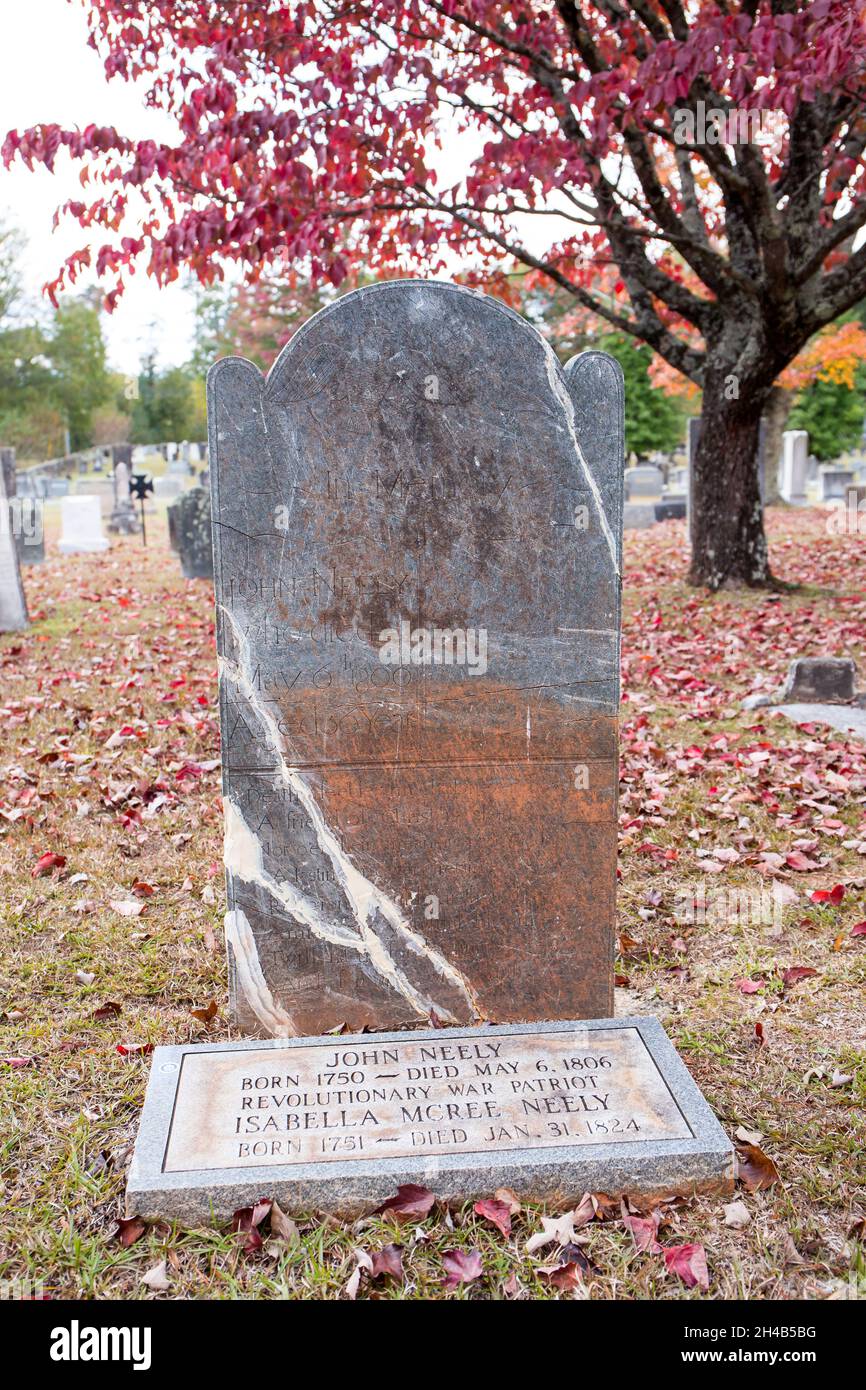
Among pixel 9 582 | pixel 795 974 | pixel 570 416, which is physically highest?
pixel 570 416

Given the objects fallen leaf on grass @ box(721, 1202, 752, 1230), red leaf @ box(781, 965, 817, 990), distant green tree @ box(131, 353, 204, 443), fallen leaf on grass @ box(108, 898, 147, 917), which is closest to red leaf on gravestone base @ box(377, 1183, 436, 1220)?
fallen leaf on grass @ box(721, 1202, 752, 1230)

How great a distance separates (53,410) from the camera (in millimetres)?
44438

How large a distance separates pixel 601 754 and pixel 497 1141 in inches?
44.9

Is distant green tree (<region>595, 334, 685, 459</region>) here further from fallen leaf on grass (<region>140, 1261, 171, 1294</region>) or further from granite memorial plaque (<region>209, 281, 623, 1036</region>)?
fallen leaf on grass (<region>140, 1261, 171, 1294</region>)

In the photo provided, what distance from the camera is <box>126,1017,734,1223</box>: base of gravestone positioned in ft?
8.38

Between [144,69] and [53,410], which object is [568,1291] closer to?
[144,69]

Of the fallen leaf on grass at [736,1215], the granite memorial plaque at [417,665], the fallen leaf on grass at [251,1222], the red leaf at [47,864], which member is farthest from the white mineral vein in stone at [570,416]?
the red leaf at [47,864]

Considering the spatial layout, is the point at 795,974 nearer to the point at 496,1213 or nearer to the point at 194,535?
the point at 496,1213

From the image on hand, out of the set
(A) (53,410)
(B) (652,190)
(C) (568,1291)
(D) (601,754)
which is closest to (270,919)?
(D) (601,754)

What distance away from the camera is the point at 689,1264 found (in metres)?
2.38

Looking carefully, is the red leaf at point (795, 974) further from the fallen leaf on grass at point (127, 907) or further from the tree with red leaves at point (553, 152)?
the tree with red leaves at point (553, 152)

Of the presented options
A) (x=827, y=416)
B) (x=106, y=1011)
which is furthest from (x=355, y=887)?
(x=827, y=416)

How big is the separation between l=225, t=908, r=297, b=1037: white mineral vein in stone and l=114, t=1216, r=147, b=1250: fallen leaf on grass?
0.85 meters

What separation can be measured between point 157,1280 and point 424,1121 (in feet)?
2.35
